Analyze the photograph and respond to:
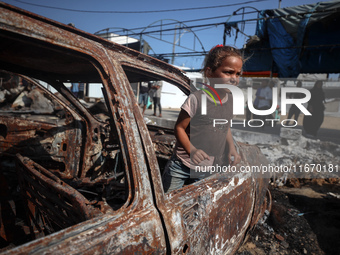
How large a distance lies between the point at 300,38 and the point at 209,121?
6.82 meters

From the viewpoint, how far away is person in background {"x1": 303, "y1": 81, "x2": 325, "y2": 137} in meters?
6.67

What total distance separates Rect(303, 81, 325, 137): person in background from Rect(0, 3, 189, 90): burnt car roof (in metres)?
6.72

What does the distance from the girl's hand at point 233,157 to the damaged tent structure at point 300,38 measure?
16.6 ft

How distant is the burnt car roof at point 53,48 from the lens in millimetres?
899

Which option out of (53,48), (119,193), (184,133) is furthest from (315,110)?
(53,48)

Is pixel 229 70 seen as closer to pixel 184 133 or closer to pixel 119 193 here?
pixel 184 133

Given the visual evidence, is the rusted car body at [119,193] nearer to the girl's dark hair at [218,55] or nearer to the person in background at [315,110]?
the girl's dark hair at [218,55]

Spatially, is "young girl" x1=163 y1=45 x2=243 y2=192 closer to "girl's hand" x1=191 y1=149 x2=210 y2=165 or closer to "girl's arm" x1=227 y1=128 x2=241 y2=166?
"girl's arm" x1=227 y1=128 x2=241 y2=166

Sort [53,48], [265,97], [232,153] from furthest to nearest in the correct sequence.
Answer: [265,97], [232,153], [53,48]

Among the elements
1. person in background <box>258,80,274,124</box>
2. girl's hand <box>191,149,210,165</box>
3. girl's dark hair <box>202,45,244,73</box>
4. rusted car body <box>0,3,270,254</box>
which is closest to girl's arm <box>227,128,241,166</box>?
rusted car body <box>0,3,270,254</box>

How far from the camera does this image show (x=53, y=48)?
1026 mm

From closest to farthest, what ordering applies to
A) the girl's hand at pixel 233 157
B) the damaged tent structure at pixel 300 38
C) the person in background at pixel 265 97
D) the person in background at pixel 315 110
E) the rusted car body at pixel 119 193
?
1. the rusted car body at pixel 119 193
2. the girl's hand at pixel 233 157
3. the damaged tent structure at pixel 300 38
4. the person in background at pixel 315 110
5. the person in background at pixel 265 97

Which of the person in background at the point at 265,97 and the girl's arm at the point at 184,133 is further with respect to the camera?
the person in background at the point at 265,97

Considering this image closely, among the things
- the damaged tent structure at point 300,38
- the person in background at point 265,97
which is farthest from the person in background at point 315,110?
the person in background at point 265,97
